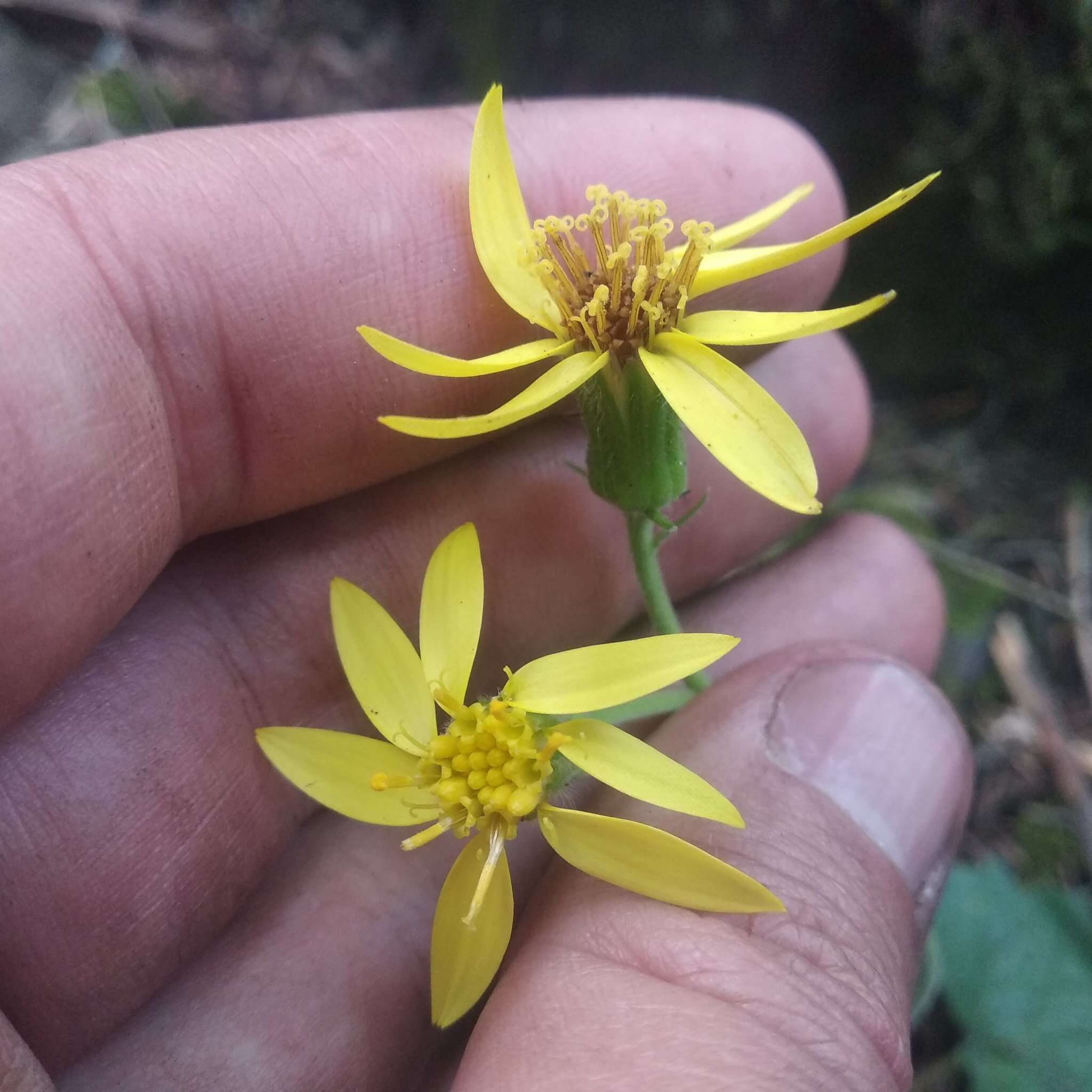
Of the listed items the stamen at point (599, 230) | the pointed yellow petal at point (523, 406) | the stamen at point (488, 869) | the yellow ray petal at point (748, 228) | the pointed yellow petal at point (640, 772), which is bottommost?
the stamen at point (488, 869)

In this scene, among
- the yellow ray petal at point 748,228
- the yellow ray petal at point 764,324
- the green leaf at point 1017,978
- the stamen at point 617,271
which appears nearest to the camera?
the yellow ray petal at point 764,324

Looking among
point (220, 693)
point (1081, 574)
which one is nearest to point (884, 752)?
point (220, 693)

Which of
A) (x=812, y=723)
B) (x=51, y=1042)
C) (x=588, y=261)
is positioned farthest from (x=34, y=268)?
(x=812, y=723)

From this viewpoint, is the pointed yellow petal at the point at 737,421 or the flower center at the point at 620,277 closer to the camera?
the pointed yellow petal at the point at 737,421

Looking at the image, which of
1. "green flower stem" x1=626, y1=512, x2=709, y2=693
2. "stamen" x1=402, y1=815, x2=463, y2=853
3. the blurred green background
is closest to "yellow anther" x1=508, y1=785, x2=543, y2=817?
"stamen" x1=402, y1=815, x2=463, y2=853

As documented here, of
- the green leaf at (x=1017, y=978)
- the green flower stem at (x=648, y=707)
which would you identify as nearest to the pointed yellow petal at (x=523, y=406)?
the green flower stem at (x=648, y=707)

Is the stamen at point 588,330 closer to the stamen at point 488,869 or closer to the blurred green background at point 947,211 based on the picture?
the stamen at point 488,869

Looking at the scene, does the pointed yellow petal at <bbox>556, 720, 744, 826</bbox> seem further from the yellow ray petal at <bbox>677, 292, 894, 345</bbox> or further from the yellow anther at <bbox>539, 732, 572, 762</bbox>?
the yellow ray petal at <bbox>677, 292, 894, 345</bbox>
